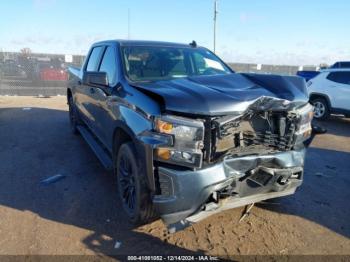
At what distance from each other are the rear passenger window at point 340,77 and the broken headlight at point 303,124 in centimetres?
749

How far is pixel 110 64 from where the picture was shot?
4.13 m

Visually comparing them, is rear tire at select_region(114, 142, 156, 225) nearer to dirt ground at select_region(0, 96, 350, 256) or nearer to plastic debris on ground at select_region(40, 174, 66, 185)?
dirt ground at select_region(0, 96, 350, 256)

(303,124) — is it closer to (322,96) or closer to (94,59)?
(94,59)

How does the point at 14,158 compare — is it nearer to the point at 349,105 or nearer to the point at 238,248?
the point at 238,248

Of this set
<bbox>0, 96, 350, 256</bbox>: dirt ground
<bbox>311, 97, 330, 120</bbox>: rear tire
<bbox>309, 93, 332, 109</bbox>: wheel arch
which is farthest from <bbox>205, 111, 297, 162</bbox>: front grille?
<bbox>311, 97, 330, 120</bbox>: rear tire

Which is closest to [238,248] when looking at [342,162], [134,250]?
[134,250]

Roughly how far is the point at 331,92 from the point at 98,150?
8164mm

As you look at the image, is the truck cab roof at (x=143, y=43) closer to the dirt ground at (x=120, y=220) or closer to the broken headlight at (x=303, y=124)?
the dirt ground at (x=120, y=220)

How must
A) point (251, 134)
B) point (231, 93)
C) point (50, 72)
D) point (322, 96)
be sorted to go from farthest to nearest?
1. point (50, 72)
2. point (322, 96)
3. point (251, 134)
4. point (231, 93)

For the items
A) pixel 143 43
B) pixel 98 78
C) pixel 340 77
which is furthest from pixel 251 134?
pixel 340 77

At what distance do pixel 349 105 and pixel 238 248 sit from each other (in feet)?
26.7

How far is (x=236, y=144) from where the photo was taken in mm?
2812

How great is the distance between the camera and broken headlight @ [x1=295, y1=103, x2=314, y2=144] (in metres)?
3.04

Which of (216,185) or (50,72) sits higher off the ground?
(50,72)
